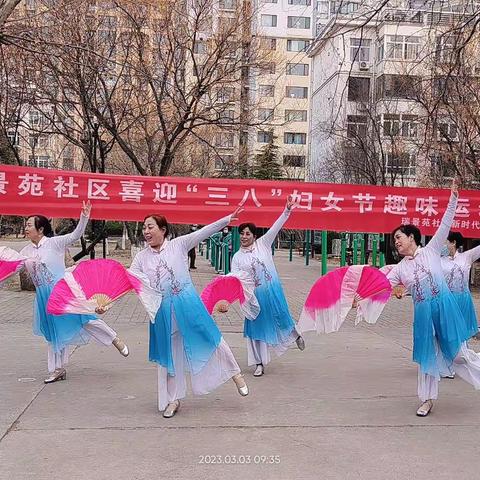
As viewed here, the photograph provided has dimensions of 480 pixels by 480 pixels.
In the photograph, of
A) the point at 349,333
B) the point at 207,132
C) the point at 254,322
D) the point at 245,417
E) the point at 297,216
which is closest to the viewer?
the point at 245,417

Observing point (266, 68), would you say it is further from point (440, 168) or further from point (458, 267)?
point (458, 267)

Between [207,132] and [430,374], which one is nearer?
[430,374]

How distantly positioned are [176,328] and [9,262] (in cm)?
217

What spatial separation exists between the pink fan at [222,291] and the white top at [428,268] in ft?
6.15

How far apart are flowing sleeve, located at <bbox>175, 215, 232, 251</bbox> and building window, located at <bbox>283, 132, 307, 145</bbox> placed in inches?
1791

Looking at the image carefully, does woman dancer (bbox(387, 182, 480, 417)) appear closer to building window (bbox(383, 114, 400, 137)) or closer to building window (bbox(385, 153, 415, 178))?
building window (bbox(383, 114, 400, 137))

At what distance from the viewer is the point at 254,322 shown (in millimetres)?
7461

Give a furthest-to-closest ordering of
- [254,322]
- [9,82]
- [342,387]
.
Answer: [9,82]
[254,322]
[342,387]

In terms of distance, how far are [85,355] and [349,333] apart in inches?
167

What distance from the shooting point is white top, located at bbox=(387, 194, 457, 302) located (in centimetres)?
579

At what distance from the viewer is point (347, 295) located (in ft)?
21.4

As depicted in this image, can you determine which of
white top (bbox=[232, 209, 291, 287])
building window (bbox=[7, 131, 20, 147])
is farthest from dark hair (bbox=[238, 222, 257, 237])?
building window (bbox=[7, 131, 20, 147])

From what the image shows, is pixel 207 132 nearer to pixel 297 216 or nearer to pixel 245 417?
pixel 297 216

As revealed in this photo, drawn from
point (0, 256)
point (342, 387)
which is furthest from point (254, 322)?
point (0, 256)
